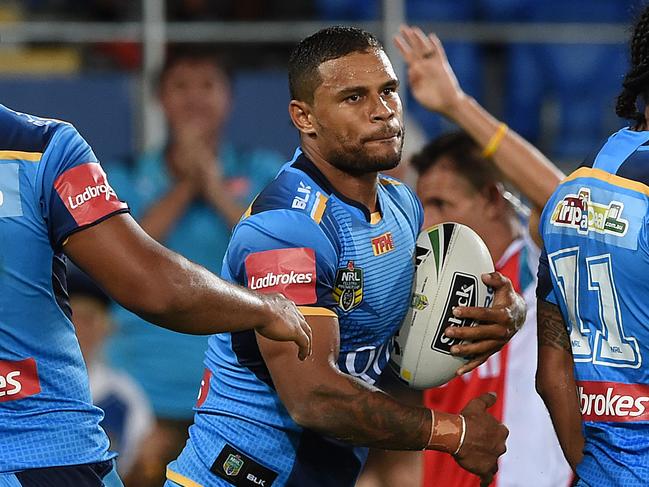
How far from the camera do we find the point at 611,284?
9.97 feet

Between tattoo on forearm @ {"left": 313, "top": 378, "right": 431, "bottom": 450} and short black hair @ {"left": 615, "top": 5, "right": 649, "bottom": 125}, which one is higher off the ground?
short black hair @ {"left": 615, "top": 5, "right": 649, "bottom": 125}

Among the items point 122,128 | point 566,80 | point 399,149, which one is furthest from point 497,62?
point 399,149

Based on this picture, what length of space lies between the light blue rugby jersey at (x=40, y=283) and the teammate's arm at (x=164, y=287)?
6 cm

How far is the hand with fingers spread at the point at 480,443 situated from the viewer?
340cm

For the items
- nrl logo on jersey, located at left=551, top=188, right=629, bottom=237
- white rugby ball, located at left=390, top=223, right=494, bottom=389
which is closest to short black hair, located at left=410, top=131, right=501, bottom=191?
white rugby ball, located at left=390, top=223, right=494, bottom=389

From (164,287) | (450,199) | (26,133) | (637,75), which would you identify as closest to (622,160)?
(637,75)

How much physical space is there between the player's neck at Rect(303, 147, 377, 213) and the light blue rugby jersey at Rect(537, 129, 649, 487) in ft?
2.15

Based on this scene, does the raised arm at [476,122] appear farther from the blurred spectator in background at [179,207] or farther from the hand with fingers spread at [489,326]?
the blurred spectator in background at [179,207]

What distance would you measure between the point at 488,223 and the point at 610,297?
185cm

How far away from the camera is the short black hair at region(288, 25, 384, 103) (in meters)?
3.58

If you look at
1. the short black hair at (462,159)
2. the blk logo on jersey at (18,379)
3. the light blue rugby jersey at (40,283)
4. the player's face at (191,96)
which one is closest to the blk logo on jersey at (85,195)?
the light blue rugby jersey at (40,283)

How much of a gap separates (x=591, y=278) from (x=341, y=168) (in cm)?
90

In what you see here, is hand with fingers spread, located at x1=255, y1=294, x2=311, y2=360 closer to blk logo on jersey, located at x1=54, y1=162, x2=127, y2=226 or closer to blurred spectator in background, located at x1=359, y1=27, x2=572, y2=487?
blk logo on jersey, located at x1=54, y1=162, x2=127, y2=226

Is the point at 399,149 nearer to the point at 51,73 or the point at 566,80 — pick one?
the point at 51,73
